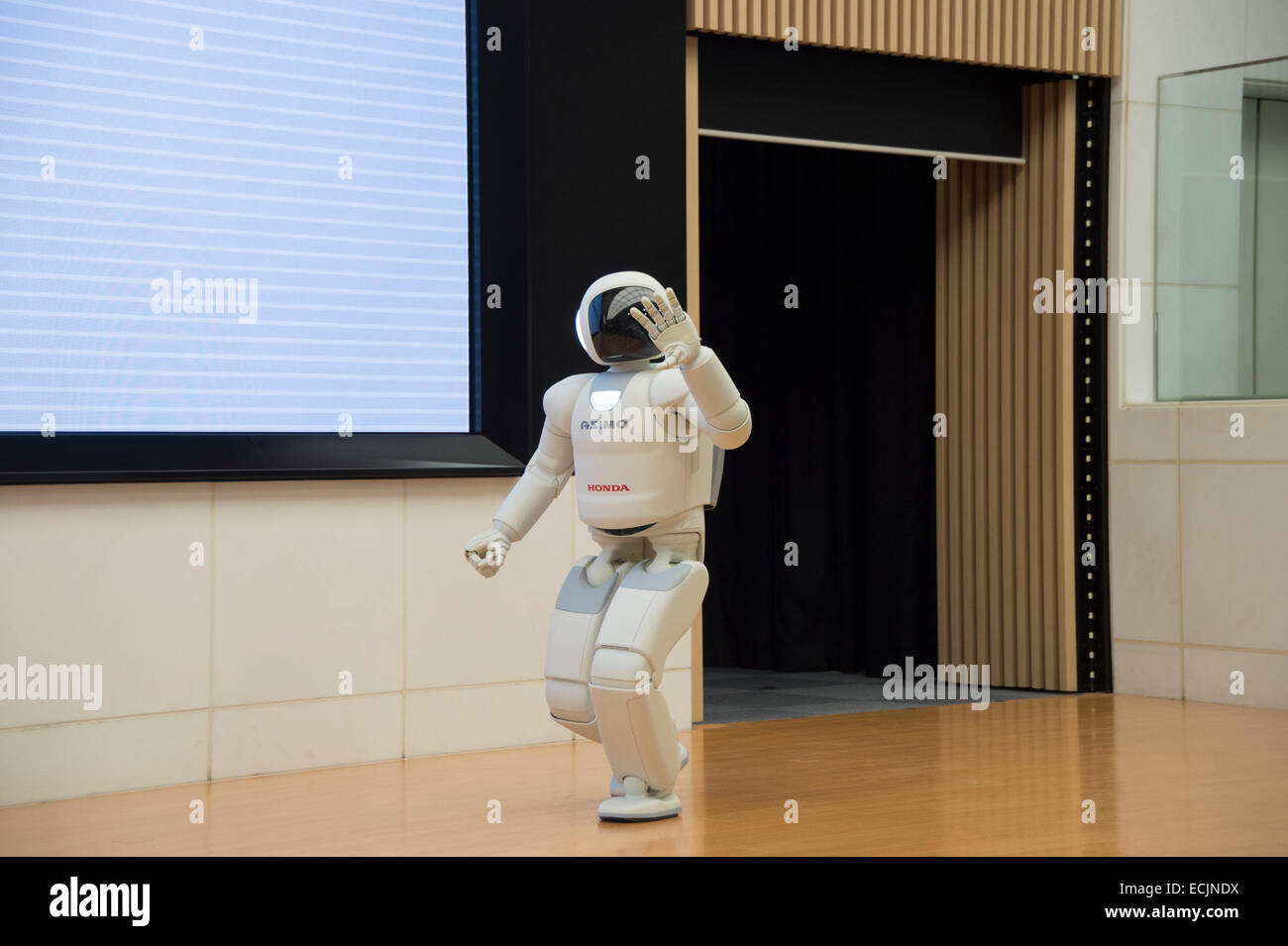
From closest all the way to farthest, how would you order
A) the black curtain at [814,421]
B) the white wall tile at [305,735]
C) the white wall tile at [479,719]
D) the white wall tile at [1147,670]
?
the white wall tile at [305,735]
the white wall tile at [479,719]
the white wall tile at [1147,670]
the black curtain at [814,421]

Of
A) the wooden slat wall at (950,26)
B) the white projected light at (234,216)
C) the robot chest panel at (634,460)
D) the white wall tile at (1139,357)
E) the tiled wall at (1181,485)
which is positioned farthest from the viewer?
the white wall tile at (1139,357)

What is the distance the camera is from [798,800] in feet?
14.7

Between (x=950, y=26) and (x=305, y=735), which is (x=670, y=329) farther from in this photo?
(x=950, y=26)

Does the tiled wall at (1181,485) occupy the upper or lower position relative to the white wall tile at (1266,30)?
lower

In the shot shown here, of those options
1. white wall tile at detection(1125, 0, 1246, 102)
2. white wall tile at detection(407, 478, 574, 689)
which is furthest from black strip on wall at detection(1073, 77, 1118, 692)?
white wall tile at detection(407, 478, 574, 689)

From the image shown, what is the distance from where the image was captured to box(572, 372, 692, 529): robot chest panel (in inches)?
163

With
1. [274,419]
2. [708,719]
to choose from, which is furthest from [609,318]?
[708,719]

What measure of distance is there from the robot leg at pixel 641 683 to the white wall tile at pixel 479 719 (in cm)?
121

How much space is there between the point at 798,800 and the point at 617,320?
60.5 inches

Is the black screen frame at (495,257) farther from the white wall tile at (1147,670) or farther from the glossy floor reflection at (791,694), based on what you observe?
the white wall tile at (1147,670)

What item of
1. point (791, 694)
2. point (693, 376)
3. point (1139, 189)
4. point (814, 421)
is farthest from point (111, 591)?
point (1139, 189)

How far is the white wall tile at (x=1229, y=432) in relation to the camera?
20.9 feet

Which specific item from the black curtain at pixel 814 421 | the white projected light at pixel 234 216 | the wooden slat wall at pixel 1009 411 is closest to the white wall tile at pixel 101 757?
the white projected light at pixel 234 216

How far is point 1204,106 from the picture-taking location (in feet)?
22.2
